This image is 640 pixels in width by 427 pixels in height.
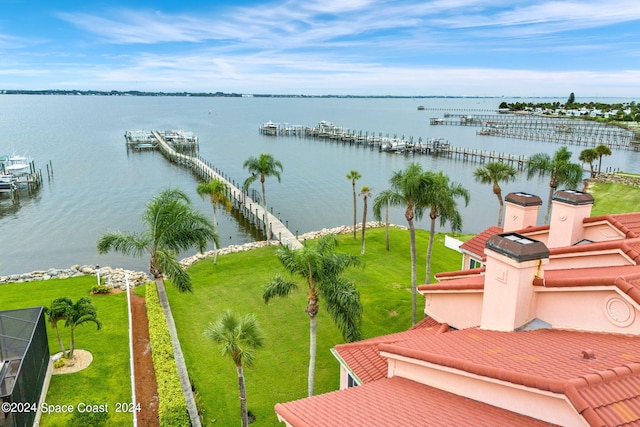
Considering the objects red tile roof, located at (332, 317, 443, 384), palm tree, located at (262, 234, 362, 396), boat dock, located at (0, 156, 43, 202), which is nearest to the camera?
red tile roof, located at (332, 317, 443, 384)

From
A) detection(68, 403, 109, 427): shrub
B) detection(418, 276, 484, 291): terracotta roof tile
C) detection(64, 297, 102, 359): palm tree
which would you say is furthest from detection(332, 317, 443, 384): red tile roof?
detection(64, 297, 102, 359): palm tree

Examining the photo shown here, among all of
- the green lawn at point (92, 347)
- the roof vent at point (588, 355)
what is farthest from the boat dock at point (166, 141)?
the roof vent at point (588, 355)

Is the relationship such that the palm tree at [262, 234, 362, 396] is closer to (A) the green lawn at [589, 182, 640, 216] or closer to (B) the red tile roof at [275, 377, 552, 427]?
(B) the red tile roof at [275, 377, 552, 427]

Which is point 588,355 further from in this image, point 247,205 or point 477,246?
point 247,205

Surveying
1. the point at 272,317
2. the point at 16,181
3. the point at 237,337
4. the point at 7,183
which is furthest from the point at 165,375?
the point at 16,181

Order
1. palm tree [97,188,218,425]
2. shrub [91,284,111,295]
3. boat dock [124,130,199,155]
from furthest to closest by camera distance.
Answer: boat dock [124,130,199,155] → shrub [91,284,111,295] → palm tree [97,188,218,425]

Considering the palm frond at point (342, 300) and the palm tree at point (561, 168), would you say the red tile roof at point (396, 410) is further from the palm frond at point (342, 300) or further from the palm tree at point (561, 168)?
the palm tree at point (561, 168)

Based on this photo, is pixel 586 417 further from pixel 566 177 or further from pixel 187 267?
pixel 566 177

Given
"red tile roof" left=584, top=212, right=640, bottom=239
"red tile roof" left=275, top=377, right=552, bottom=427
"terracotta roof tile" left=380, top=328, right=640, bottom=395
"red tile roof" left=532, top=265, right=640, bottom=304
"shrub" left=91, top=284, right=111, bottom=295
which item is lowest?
"shrub" left=91, top=284, right=111, bottom=295
